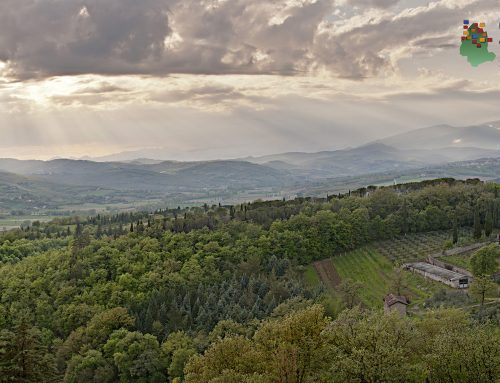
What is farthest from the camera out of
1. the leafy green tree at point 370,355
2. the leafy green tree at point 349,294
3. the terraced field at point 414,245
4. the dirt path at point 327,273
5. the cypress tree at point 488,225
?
the cypress tree at point 488,225

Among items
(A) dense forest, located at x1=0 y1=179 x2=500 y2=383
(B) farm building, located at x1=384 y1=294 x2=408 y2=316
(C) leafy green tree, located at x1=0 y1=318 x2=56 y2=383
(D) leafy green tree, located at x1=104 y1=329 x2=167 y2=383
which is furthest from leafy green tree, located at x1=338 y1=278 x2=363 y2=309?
(C) leafy green tree, located at x1=0 y1=318 x2=56 y2=383

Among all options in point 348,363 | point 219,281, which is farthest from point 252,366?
point 219,281

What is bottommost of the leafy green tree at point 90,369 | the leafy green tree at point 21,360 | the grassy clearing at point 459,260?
→ the leafy green tree at point 90,369

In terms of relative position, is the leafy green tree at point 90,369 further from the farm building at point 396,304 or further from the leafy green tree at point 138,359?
the farm building at point 396,304

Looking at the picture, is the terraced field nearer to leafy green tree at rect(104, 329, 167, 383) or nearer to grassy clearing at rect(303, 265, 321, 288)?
grassy clearing at rect(303, 265, 321, 288)

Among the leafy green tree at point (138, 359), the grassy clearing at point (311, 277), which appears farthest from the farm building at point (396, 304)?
the leafy green tree at point (138, 359)

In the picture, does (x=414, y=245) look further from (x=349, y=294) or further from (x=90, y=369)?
(x=90, y=369)

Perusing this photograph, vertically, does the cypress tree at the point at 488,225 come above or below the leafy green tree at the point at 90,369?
above
